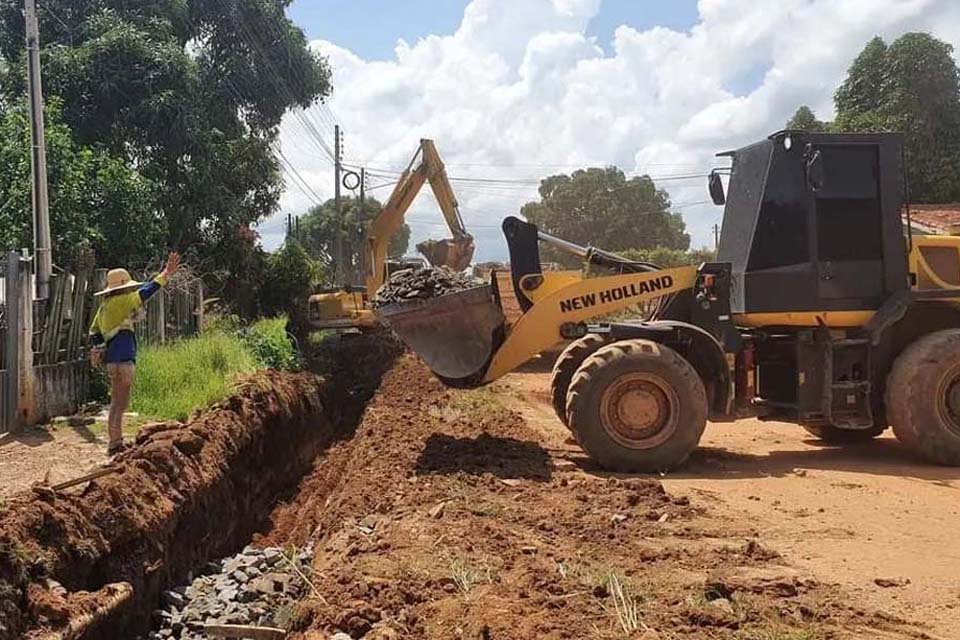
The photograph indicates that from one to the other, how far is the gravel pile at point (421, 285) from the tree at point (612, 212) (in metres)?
44.6

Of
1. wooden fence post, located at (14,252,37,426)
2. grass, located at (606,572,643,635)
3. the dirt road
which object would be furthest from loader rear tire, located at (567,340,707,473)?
wooden fence post, located at (14,252,37,426)

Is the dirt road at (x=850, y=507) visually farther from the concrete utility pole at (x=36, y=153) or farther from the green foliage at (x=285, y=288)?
the green foliage at (x=285, y=288)

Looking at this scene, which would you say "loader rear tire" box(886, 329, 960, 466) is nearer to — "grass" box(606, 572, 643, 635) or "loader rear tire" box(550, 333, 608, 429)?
"loader rear tire" box(550, 333, 608, 429)

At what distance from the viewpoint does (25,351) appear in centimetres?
836

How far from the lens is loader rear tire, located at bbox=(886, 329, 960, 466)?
26.2ft

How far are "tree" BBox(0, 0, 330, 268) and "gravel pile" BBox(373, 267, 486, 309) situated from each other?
9744 millimetres

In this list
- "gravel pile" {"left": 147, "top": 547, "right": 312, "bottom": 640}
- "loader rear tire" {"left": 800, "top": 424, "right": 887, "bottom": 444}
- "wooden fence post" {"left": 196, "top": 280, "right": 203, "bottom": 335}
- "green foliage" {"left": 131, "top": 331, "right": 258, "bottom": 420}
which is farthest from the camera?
"wooden fence post" {"left": 196, "top": 280, "right": 203, "bottom": 335}

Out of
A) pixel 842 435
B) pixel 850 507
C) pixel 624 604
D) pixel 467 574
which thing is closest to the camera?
pixel 624 604

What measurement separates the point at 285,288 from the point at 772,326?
46.8 ft

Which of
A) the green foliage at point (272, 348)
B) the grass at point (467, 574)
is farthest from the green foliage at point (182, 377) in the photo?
the grass at point (467, 574)

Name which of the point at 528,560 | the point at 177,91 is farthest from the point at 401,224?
the point at 528,560

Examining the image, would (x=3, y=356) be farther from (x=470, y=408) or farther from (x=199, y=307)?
(x=199, y=307)

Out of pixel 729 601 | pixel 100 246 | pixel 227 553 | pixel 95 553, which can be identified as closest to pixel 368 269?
pixel 100 246

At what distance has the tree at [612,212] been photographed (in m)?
53.1
